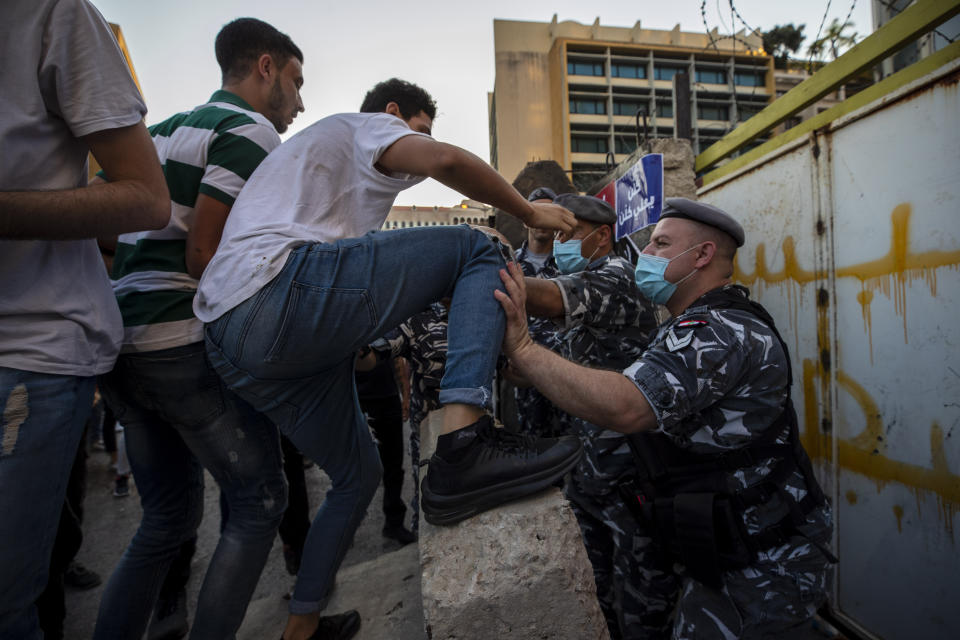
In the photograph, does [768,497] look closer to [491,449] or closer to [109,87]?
[491,449]

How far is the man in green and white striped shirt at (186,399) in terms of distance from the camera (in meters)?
1.32

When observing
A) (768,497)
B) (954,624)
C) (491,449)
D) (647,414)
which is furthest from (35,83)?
(954,624)

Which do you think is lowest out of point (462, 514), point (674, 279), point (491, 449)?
point (462, 514)

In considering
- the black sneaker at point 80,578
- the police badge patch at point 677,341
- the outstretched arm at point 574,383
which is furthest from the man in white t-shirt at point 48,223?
the black sneaker at point 80,578

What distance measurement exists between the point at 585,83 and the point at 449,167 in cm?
4038

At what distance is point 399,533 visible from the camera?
10.6 feet

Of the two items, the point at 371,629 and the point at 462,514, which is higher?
the point at 462,514

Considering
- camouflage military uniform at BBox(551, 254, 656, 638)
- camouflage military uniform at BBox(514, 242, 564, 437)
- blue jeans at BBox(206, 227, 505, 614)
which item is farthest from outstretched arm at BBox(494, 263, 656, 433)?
camouflage military uniform at BBox(514, 242, 564, 437)

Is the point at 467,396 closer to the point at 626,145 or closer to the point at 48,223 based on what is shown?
the point at 48,223

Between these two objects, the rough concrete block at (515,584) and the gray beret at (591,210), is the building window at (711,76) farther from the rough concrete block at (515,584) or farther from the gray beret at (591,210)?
the rough concrete block at (515,584)

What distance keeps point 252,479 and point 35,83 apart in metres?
1.13

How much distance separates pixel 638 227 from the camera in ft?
11.4

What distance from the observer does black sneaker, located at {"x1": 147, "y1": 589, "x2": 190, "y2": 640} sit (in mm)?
1971

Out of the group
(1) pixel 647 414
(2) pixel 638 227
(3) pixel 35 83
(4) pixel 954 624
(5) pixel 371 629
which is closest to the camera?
(3) pixel 35 83
